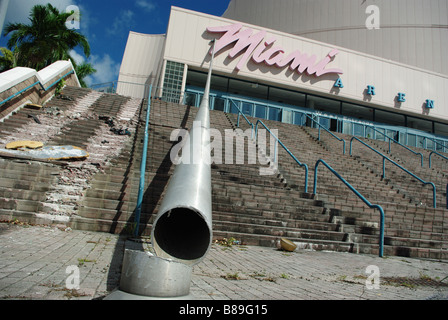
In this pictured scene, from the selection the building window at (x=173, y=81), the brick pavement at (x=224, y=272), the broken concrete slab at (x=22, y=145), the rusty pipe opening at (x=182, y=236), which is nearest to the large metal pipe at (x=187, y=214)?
the rusty pipe opening at (x=182, y=236)

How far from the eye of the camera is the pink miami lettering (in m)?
21.8

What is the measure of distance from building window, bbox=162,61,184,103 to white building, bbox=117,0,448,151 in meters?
0.07

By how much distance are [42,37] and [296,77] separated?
17.8 meters

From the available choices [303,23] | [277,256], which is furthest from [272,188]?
[303,23]

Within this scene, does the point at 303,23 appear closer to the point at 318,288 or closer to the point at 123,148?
the point at 123,148

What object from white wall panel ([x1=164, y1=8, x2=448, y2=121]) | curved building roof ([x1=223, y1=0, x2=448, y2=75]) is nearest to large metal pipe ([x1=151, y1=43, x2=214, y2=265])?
white wall panel ([x1=164, y1=8, x2=448, y2=121])

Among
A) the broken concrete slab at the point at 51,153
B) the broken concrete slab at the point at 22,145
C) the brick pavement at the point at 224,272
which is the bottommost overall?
the brick pavement at the point at 224,272

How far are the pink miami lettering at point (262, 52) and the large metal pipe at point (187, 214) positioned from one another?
62.1ft

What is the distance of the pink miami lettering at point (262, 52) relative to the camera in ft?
71.6

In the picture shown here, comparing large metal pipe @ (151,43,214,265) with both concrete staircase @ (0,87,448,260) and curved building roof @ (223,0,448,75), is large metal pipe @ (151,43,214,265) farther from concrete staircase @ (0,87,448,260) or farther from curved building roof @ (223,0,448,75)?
curved building roof @ (223,0,448,75)

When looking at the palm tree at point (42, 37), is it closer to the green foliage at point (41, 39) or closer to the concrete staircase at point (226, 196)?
the green foliage at point (41, 39)

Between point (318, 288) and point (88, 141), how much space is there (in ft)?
28.9

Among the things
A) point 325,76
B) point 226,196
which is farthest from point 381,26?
point 226,196

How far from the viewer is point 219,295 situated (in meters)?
2.90
